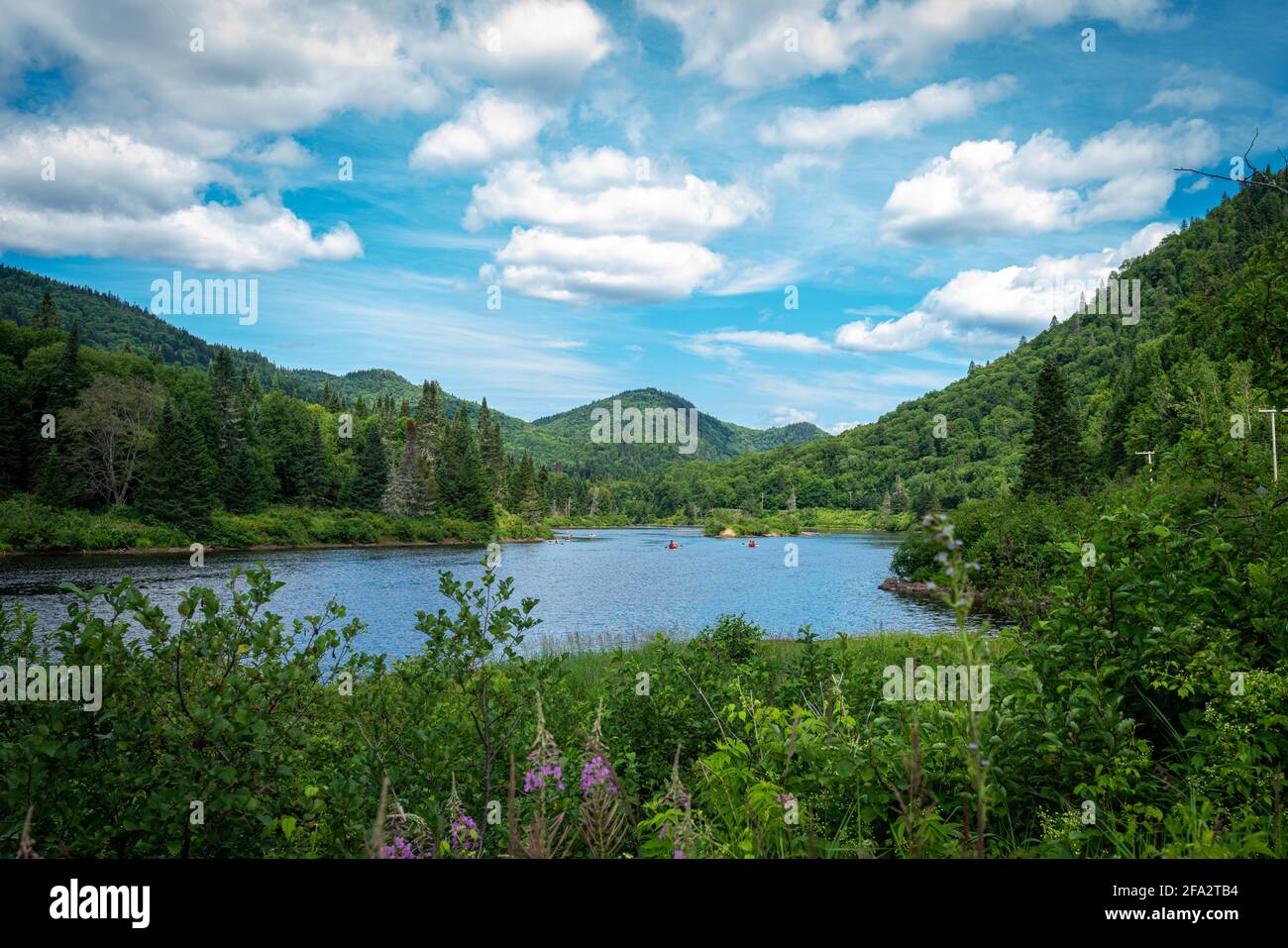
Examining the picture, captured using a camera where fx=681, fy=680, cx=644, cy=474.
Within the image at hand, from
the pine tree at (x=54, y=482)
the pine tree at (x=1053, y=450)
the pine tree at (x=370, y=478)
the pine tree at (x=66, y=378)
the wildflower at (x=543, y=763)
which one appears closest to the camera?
the wildflower at (x=543, y=763)

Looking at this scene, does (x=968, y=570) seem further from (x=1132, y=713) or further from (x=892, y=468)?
(x=892, y=468)

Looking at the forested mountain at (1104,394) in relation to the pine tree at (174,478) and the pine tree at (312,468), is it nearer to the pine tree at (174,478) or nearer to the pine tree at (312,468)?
the pine tree at (174,478)

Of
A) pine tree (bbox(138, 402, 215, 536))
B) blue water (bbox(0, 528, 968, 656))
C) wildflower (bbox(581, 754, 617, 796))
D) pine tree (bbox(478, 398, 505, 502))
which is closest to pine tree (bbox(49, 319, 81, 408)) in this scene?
pine tree (bbox(138, 402, 215, 536))

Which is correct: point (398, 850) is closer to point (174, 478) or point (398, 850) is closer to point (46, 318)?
point (174, 478)

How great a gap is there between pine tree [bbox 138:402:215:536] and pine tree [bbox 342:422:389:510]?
105ft

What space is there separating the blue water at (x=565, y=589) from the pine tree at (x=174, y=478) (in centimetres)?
455

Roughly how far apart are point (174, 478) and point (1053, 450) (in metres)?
62.1

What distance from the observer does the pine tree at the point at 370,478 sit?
83438 mm

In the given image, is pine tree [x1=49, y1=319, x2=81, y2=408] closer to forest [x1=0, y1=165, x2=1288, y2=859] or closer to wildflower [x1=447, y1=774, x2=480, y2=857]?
forest [x1=0, y1=165, x2=1288, y2=859]

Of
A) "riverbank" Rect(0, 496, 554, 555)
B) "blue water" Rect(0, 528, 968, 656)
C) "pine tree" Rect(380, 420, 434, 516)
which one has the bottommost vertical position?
"blue water" Rect(0, 528, 968, 656)

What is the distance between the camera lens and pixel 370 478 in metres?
84.6

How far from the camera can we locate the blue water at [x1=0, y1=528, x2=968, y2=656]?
23453mm

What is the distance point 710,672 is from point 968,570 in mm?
6549

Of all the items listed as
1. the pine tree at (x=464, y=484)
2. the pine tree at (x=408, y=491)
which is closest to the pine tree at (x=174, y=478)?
the pine tree at (x=408, y=491)
